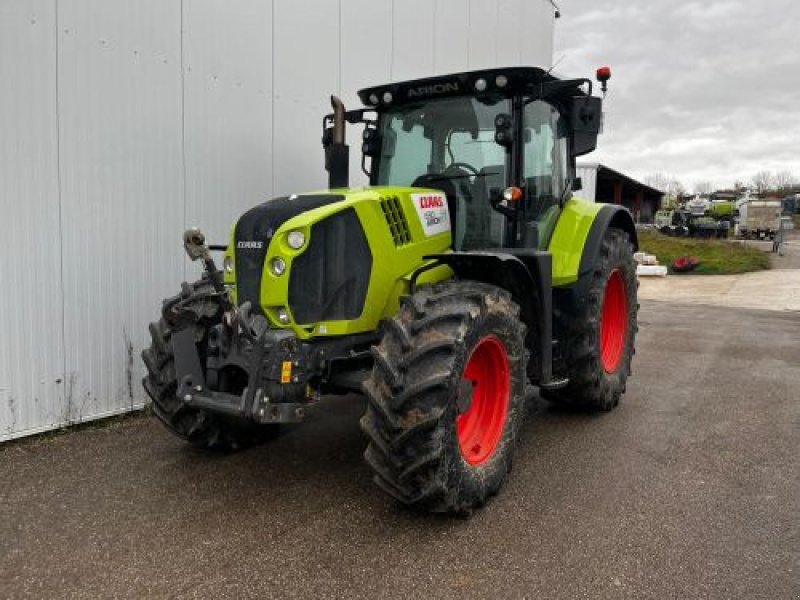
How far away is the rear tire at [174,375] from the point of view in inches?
158

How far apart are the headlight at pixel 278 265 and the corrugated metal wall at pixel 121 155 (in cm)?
217

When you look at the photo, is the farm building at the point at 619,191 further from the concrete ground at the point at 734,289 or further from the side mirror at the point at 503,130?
the side mirror at the point at 503,130

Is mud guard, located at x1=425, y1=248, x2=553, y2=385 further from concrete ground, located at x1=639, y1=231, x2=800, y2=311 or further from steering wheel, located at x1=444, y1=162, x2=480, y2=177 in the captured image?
concrete ground, located at x1=639, y1=231, x2=800, y2=311

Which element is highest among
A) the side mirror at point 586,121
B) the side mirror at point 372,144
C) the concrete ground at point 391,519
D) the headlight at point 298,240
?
the side mirror at point 586,121

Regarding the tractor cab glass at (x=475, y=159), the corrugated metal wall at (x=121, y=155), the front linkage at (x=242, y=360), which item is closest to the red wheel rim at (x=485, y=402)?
the front linkage at (x=242, y=360)


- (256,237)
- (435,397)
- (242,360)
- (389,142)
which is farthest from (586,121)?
(242,360)

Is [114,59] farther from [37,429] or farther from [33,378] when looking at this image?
[37,429]

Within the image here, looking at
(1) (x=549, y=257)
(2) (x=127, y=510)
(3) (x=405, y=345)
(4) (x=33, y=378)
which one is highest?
(1) (x=549, y=257)

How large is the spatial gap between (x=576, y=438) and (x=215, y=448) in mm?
2525

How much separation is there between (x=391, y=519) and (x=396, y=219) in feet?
5.54

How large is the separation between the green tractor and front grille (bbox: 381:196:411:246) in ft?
0.04

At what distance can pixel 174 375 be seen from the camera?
4.16 m

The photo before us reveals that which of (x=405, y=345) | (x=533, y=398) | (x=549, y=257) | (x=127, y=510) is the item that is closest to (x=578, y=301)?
(x=549, y=257)

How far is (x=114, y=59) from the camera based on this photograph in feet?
17.1
